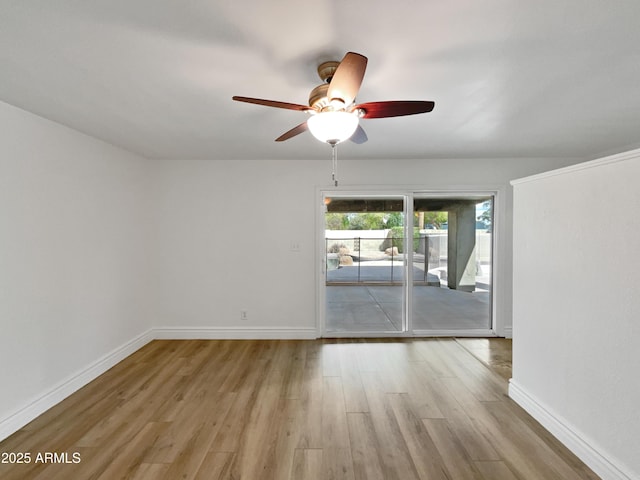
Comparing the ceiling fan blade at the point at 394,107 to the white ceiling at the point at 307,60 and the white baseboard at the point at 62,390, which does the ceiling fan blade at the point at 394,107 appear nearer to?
the white ceiling at the point at 307,60

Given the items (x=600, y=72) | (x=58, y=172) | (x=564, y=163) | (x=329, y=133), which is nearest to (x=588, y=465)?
(x=600, y=72)

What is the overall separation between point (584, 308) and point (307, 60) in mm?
2232

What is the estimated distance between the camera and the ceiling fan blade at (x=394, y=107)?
153cm

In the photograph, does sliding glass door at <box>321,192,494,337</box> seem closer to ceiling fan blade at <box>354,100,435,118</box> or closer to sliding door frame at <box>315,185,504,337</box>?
sliding door frame at <box>315,185,504,337</box>

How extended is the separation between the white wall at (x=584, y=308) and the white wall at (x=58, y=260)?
3.83 m

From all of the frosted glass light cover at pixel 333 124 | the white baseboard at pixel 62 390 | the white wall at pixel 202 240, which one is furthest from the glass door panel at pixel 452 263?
the white baseboard at pixel 62 390

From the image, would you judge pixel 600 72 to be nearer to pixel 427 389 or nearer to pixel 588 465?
pixel 588 465

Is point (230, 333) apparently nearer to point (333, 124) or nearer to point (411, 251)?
point (411, 251)

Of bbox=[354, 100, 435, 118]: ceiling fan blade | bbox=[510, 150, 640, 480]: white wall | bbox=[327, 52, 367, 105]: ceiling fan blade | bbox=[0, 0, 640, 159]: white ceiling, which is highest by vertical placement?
bbox=[0, 0, 640, 159]: white ceiling

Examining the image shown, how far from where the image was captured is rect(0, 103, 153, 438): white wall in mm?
2170

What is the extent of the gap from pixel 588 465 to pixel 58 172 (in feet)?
14.3

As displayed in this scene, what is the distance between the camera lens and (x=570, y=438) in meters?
1.98

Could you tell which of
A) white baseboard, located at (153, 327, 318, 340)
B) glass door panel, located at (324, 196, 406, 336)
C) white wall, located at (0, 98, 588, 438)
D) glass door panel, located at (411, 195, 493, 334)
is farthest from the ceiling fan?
white baseboard, located at (153, 327, 318, 340)

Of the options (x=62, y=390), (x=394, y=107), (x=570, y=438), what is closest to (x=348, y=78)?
(x=394, y=107)
